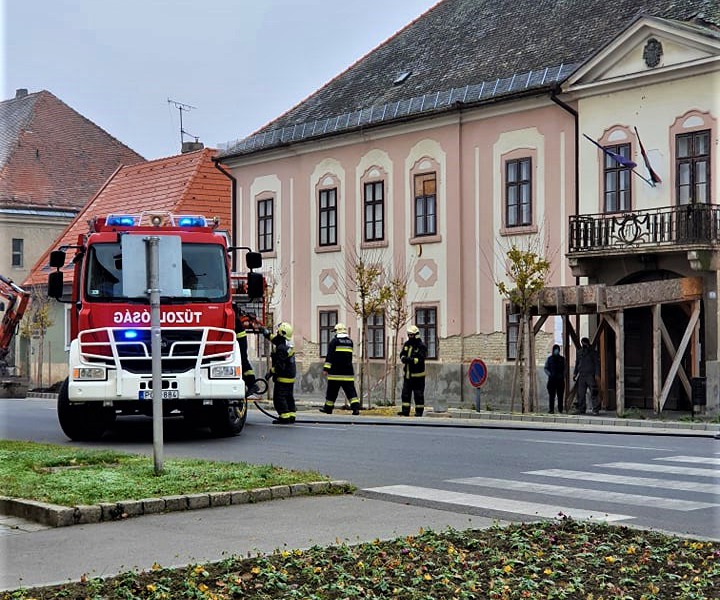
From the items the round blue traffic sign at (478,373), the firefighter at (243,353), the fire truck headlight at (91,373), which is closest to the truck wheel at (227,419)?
the firefighter at (243,353)

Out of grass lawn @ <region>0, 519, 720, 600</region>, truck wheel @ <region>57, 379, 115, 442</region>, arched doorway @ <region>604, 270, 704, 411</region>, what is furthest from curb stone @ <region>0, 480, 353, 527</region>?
arched doorway @ <region>604, 270, 704, 411</region>

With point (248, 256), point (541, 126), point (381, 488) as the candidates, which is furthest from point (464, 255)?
point (381, 488)

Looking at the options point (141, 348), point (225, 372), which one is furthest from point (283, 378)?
point (141, 348)

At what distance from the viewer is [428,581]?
7902 millimetres

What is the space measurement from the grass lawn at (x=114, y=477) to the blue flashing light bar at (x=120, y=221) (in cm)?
532

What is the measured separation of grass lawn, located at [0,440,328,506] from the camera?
1170 centimetres

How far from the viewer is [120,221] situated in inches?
790

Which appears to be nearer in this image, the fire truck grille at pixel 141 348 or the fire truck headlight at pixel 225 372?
the fire truck grille at pixel 141 348

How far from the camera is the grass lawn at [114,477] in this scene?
461 inches

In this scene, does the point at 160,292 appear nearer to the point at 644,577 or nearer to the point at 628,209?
the point at 644,577

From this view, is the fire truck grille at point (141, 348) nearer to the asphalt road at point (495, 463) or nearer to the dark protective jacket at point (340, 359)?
the asphalt road at point (495, 463)

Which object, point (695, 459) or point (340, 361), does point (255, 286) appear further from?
point (695, 459)

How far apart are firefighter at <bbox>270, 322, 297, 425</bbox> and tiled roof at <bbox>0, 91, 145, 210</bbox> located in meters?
37.8

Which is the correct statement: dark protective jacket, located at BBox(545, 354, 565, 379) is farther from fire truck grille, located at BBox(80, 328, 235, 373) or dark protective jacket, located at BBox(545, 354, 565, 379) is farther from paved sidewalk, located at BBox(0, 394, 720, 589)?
paved sidewalk, located at BBox(0, 394, 720, 589)
